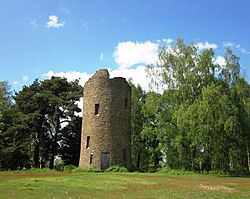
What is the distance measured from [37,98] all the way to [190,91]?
18921 mm

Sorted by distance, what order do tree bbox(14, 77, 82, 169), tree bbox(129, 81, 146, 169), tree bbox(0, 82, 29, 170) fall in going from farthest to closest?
tree bbox(129, 81, 146, 169) < tree bbox(14, 77, 82, 169) < tree bbox(0, 82, 29, 170)

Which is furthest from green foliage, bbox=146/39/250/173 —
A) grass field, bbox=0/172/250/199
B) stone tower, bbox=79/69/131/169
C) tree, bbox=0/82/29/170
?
tree, bbox=0/82/29/170

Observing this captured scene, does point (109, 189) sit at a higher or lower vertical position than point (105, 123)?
lower

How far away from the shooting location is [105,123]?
31.2m

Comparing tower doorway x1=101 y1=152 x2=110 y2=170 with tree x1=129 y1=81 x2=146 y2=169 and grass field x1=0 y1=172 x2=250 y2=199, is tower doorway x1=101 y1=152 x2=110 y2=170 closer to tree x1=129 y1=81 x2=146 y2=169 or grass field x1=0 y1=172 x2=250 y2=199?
grass field x1=0 y1=172 x2=250 y2=199

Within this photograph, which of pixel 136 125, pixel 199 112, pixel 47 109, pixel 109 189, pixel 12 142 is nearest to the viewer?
pixel 109 189

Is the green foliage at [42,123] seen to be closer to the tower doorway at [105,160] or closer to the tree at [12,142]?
the tree at [12,142]

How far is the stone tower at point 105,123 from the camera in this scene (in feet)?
100

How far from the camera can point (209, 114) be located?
90.6 ft

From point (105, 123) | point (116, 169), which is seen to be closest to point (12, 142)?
point (105, 123)

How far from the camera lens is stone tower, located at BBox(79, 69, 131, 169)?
30.5 m

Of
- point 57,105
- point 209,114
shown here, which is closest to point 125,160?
point 209,114

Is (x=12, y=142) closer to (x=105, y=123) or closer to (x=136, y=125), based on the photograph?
(x=105, y=123)

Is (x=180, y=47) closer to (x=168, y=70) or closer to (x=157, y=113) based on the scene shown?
(x=168, y=70)
